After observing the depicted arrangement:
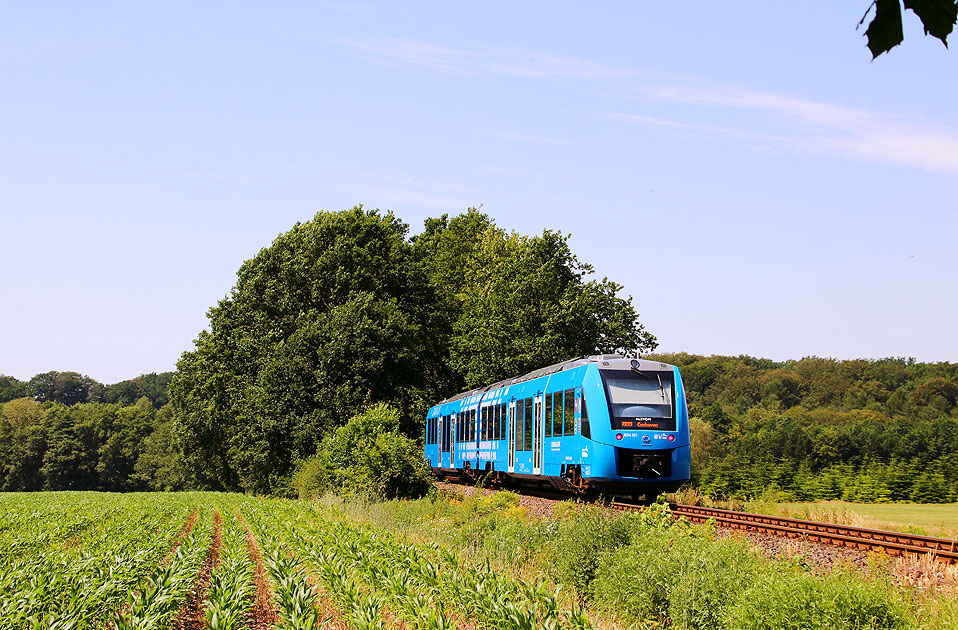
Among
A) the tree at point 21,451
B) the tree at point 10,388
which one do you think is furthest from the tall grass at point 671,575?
the tree at point 10,388

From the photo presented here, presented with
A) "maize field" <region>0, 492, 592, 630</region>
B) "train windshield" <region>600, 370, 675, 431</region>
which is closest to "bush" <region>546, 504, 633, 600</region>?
"maize field" <region>0, 492, 592, 630</region>

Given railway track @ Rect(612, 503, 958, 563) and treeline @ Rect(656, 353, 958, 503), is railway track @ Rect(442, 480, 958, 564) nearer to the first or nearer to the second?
railway track @ Rect(612, 503, 958, 563)

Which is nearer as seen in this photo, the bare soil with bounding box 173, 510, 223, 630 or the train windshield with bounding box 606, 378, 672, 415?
the bare soil with bounding box 173, 510, 223, 630

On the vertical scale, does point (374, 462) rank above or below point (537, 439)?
below

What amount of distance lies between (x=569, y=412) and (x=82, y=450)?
96820mm

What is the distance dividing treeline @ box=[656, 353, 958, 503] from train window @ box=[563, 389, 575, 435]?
790 cm

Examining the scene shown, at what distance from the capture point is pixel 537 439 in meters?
24.6

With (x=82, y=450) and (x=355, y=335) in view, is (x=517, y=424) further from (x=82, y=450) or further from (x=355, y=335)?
(x=82, y=450)

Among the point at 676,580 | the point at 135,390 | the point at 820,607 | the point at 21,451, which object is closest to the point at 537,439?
the point at 676,580

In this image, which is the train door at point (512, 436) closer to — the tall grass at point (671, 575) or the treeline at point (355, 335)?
the tall grass at point (671, 575)

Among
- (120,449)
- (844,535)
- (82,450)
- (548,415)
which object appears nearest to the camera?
(844,535)

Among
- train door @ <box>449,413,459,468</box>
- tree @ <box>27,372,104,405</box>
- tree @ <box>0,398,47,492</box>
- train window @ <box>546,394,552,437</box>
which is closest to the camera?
train window @ <box>546,394,552,437</box>

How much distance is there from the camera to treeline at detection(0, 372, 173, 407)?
16588cm

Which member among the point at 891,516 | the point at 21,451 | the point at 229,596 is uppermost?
the point at 21,451
